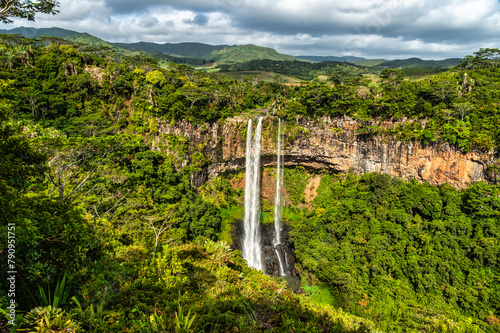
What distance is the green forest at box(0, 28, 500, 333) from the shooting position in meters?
5.68

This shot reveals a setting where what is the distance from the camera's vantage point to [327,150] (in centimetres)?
3177

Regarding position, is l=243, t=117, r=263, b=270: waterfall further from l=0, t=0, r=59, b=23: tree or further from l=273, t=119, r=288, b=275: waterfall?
l=0, t=0, r=59, b=23: tree

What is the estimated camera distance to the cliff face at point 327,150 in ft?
83.0

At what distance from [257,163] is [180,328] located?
27.4m

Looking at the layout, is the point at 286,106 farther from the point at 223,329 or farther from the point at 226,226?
the point at 223,329

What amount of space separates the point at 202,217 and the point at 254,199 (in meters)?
8.90

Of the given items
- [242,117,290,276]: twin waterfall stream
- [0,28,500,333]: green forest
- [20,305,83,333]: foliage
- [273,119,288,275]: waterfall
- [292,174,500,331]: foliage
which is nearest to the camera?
[20,305,83,333]: foliage

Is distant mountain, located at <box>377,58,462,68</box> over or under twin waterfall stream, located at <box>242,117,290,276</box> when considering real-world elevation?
over

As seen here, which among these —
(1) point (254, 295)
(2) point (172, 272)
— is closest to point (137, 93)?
(2) point (172, 272)

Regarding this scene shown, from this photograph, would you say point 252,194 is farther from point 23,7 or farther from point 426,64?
point 426,64

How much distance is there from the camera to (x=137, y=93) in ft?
99.3

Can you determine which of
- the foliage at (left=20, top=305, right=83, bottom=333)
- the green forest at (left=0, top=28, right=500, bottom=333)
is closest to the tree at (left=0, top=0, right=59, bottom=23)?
the green forest at (left=0, top=28, right=500, bottom=333)

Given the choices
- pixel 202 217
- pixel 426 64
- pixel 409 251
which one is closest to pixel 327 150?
pixel 409 251

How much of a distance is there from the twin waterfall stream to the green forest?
1190 millimetres
